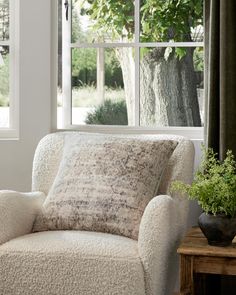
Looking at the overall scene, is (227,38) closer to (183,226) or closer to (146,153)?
(146,153)

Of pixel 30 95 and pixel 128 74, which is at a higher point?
pixel 128 74

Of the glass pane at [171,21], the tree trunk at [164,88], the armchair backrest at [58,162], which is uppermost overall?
the glass pane at [171,21]

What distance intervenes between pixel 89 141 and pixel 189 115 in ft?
2.56

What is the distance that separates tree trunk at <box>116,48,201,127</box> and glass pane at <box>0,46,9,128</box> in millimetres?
659

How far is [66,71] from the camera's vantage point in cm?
402

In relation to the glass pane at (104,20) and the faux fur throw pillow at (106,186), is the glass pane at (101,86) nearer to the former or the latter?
the glass pane at (104,20)

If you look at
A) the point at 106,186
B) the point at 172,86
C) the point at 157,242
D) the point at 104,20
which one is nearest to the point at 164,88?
the point at 172,86

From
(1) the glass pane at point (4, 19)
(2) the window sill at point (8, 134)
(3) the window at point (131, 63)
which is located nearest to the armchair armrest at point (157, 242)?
(3) the window at point (131, 63)

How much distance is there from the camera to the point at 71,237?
2.90 meters

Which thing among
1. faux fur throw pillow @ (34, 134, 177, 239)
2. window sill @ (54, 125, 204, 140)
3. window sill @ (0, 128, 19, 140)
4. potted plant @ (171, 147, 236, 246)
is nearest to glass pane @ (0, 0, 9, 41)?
window sill @ (0, 128, 19, 140)

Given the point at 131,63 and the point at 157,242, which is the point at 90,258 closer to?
the point at 157,242

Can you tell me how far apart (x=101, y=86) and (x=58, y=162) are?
2.22 ft

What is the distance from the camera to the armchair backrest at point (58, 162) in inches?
130

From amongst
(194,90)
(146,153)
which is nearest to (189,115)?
(194,90)
